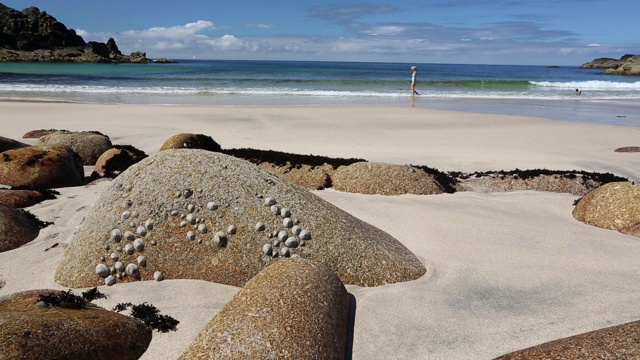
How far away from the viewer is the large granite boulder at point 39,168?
7.23 m

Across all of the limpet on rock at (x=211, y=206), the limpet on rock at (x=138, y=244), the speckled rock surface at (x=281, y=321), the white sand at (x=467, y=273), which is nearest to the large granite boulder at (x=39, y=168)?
the white sand at (x=467, y=273)

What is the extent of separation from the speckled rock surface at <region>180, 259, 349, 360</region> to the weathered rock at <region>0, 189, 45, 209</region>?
169 inches

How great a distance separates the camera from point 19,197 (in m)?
6.39

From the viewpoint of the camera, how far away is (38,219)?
580 centimetres

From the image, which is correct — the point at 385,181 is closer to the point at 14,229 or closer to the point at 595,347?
the point at 14,229

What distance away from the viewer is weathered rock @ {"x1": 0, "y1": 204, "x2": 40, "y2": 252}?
4.98m

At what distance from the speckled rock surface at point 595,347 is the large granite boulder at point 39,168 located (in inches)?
260

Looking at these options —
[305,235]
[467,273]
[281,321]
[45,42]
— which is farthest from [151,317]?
[45,42]

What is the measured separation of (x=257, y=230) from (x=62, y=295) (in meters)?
1.51

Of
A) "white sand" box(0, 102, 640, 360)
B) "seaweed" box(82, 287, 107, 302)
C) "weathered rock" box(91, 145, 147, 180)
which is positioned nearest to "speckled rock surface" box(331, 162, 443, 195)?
"white sand" box(0, 102, 640, 360)

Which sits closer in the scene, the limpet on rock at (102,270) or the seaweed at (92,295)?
the seaweed at (92,295)

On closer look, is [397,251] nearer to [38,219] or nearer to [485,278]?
[485,278]

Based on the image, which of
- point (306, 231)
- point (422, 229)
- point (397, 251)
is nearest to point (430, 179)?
point (422, 229)

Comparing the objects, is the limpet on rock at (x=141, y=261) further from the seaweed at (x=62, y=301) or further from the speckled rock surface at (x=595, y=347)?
the speckled rock surface at (x=595, y=347)
